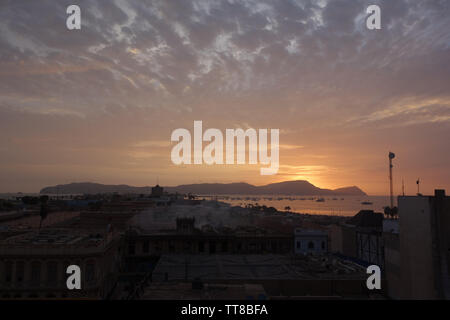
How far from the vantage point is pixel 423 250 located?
26469mm

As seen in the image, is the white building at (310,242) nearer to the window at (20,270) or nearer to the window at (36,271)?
the window at (36,271)

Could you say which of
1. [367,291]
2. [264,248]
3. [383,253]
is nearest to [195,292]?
[367,291]

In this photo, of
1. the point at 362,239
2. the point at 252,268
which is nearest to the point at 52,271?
the point at 252,268

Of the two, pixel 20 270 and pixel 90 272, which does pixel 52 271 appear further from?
pixel 90 272

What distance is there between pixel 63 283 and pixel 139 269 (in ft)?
51.2

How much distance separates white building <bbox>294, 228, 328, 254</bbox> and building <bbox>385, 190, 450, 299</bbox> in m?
15.3

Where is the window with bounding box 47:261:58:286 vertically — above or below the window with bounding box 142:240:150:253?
above

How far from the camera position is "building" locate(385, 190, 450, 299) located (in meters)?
25.0

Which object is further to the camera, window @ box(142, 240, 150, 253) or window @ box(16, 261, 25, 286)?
window @ box(142, 240, 150, 253)

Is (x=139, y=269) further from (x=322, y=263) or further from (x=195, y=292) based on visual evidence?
(x=195, y=292)

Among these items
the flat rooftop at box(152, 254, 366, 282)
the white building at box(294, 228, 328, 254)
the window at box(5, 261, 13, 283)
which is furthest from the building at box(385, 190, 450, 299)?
the window at box(5, 261, 13, 283)

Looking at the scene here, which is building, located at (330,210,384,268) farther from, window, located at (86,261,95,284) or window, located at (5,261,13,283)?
window, located at (5,261,13,283)

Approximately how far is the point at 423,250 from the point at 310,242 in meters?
19.7

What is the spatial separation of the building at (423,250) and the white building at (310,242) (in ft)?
50.1
